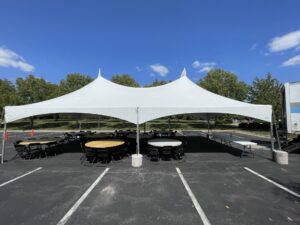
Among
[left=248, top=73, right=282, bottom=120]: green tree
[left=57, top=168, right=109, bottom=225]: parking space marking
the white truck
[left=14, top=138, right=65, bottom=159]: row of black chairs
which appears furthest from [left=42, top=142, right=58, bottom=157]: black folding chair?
[left=248, top=73, right=282, bottom=120]: green tree

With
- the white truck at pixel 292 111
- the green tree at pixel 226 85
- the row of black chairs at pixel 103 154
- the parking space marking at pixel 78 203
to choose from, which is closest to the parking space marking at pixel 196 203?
the parking space marking at pixel 78 203

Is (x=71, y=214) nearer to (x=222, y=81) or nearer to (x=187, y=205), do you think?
(x=187, y=205)

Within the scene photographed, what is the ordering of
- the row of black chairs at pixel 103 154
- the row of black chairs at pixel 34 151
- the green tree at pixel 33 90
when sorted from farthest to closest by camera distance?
1. the green tree at pixel 33 90
2. the row of black chairs at pixel 34 151
3. the row of black chairs at pixel 103 154

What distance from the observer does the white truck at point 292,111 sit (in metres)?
10.0

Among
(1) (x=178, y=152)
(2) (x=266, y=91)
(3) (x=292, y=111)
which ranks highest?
(2) (x=266, y=91)

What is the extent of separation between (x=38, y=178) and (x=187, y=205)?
4773 millimetres

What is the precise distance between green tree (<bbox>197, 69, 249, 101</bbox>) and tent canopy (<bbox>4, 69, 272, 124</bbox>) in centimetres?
2025

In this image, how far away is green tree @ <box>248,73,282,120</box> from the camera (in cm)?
2315

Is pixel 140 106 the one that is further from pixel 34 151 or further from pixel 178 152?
pixel 34 151

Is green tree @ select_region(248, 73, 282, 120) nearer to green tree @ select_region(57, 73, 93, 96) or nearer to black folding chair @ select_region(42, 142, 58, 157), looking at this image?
→ black folding chair @ select_region(42, 142, 58, 157)

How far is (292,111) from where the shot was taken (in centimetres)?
1020

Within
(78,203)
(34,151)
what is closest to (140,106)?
(78,203)

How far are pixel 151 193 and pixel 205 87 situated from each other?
2738 centimetres

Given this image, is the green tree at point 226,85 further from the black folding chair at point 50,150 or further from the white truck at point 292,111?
the black folding chair at point 50,150
